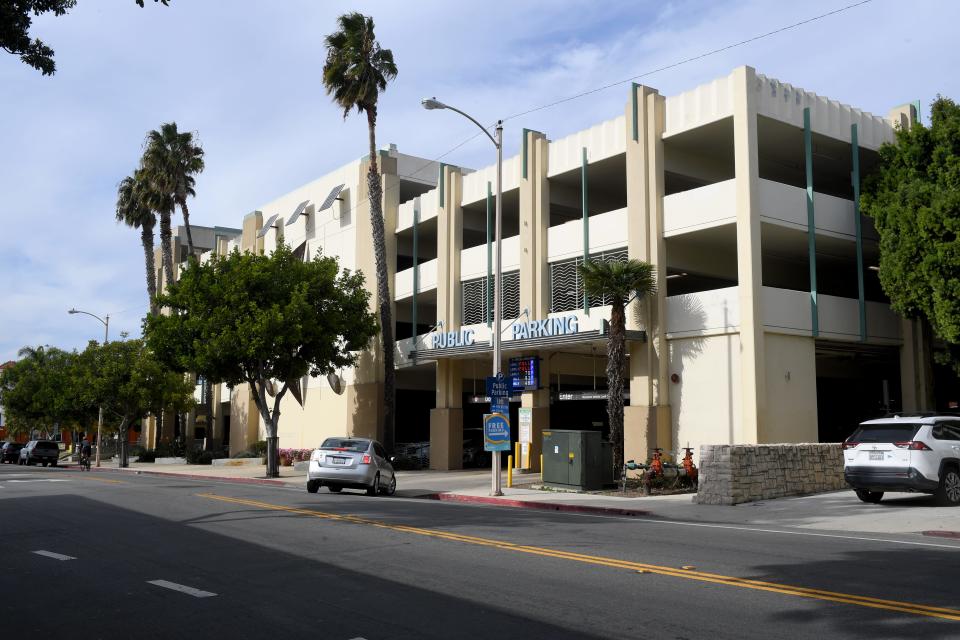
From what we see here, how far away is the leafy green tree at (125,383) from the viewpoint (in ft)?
156

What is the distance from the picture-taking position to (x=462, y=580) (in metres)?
9.05

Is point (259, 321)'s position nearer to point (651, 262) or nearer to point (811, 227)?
point (651, 262)

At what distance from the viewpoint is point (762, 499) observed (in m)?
19.4

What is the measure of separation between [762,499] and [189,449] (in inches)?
1500

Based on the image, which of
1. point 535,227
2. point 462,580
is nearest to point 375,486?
point 535,227

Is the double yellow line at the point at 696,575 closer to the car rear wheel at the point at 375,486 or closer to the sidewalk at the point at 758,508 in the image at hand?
the sidewalk at the point at 758,508

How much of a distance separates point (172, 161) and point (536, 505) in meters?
34.1

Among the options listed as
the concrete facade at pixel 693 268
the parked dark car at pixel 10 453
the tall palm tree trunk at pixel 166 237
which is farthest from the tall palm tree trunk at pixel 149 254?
the concrete facade at pixel 693 268

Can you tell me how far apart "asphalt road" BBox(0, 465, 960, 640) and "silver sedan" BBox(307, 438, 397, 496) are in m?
6.83

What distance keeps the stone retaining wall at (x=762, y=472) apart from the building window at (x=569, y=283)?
8720 millimetres

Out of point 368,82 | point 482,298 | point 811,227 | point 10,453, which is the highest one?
point 368,82

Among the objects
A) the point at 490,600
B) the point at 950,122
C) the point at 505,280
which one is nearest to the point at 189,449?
the point at 505,280

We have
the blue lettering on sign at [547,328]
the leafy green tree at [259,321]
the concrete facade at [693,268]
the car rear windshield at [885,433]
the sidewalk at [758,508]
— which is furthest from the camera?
the leafy green tree at [259,321]

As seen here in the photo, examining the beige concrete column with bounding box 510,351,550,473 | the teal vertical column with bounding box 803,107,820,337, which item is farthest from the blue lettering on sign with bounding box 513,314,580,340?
the teal vertical column with bounding box 803,107,820,337
